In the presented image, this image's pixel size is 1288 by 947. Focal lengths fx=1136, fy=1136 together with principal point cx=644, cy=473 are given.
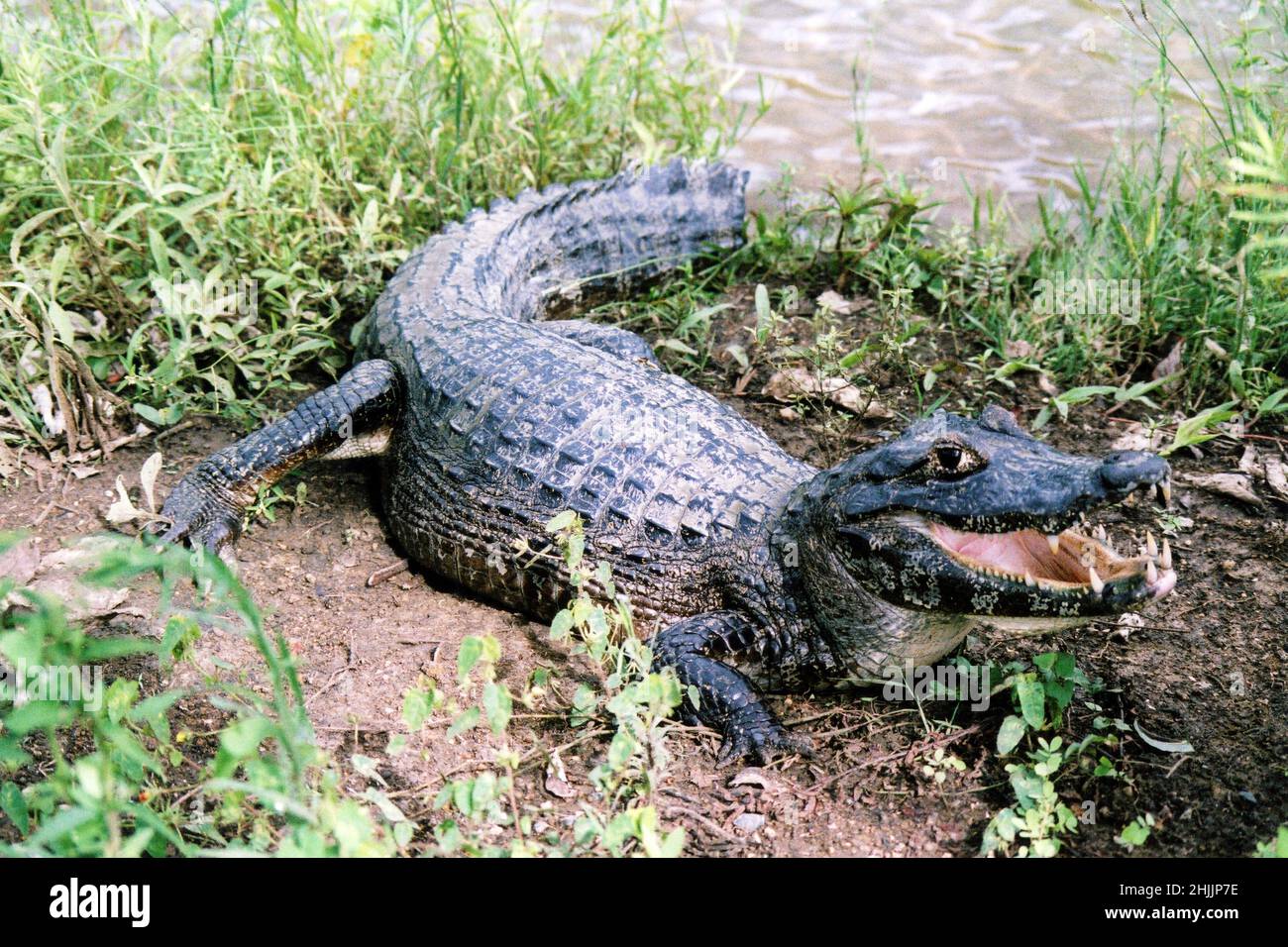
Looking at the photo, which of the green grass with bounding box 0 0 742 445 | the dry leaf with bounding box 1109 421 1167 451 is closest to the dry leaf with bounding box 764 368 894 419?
the dry leaf with bounding box 1109 421 1167 451

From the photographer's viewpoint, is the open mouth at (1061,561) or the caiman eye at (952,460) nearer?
the open mouth at (1061,561)

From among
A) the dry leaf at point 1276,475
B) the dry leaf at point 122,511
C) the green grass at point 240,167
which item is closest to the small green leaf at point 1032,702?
the dry leaf at point 1276,475

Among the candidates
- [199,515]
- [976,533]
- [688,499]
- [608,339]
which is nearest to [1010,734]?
[976,533]

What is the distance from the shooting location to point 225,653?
3682 millimetres

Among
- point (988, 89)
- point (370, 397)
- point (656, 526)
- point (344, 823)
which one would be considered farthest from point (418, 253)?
point (988, 89)

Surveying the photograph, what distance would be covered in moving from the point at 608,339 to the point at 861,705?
6.79 ft

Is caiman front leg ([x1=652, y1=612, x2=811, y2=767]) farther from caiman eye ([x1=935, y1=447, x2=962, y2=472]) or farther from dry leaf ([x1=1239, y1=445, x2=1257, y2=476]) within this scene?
dry leaf ([x1=1239, y1=445, x2=1257, y2=476])

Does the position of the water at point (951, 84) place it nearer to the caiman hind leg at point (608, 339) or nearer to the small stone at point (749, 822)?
the caiman hind leg at point (608, 339)

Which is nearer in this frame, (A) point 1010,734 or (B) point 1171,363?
(A) point 1010,734

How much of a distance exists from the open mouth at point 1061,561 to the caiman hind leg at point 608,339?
77.2 inches

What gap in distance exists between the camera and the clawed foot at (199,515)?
417 centimetres

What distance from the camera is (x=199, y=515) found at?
167 inches

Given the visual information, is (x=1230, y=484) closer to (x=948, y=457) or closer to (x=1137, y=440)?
(x=1137, y=440)

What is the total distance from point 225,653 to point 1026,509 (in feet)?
8.25
